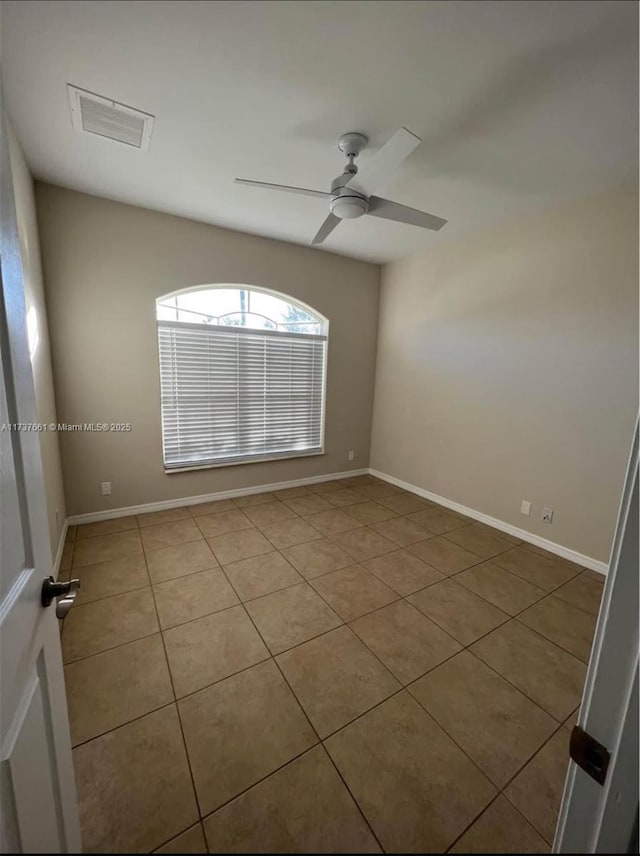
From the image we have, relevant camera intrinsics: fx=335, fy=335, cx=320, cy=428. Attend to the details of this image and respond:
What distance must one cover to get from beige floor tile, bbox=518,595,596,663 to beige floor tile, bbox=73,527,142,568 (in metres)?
2.68

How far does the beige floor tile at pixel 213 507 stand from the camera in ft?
10.6

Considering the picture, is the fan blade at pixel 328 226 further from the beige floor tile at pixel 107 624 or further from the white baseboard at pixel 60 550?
the white baseboard at pixel 60 550

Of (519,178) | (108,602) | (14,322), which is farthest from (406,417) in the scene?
(14,322)

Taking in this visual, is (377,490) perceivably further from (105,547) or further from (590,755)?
(590,755)

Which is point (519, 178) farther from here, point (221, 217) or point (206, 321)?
point (206, 321)

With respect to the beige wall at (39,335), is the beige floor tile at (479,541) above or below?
below

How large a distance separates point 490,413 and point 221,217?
9.68 ft

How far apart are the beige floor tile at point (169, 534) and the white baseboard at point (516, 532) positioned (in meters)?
2.37

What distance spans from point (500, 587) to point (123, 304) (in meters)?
3.59

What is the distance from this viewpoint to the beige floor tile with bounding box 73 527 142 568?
239cm

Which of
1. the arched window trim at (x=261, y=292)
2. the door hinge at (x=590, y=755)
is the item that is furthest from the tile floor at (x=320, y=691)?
the arched window trim at (x=261, y=292)

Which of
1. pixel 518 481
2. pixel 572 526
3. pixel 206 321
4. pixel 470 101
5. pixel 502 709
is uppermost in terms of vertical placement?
pixel 470 101

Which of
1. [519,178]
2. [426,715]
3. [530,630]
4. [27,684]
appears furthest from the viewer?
[519,178]

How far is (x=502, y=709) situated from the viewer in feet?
4.66
